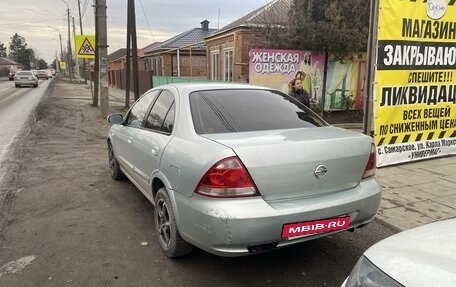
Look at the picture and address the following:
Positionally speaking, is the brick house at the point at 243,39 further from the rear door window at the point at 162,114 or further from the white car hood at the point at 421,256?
the white car hood at the point at 421,256

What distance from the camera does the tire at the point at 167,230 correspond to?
3393mm

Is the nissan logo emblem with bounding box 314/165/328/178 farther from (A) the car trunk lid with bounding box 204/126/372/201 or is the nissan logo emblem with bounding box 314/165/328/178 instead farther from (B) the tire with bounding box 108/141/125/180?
(B) the tire with bounding box 108/141/125/180

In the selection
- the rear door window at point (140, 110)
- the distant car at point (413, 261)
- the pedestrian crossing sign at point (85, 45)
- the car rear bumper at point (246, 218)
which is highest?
the pedestrian crossing sign at point (85, 45)

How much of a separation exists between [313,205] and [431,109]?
17.3ft

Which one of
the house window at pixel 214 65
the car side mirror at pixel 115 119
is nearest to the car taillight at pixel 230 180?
the car side mirror at pixel 115 119

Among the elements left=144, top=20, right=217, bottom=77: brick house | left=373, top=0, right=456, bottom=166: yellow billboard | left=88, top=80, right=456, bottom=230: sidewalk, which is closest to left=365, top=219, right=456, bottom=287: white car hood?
left=88, top=80, right=456, bottom=230: sidewalk

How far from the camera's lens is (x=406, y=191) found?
18.3 ft

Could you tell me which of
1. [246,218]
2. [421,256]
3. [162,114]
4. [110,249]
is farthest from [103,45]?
[421,256]

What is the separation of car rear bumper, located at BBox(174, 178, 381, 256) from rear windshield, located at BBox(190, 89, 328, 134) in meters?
0.71

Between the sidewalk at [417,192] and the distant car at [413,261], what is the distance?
7.91 feet

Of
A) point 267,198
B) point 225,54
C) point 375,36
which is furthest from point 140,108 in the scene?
point 225,54

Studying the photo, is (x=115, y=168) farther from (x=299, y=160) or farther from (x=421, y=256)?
(x=421, y=256)

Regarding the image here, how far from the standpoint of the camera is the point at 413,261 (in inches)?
69.6

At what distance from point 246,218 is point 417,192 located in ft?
12.2
